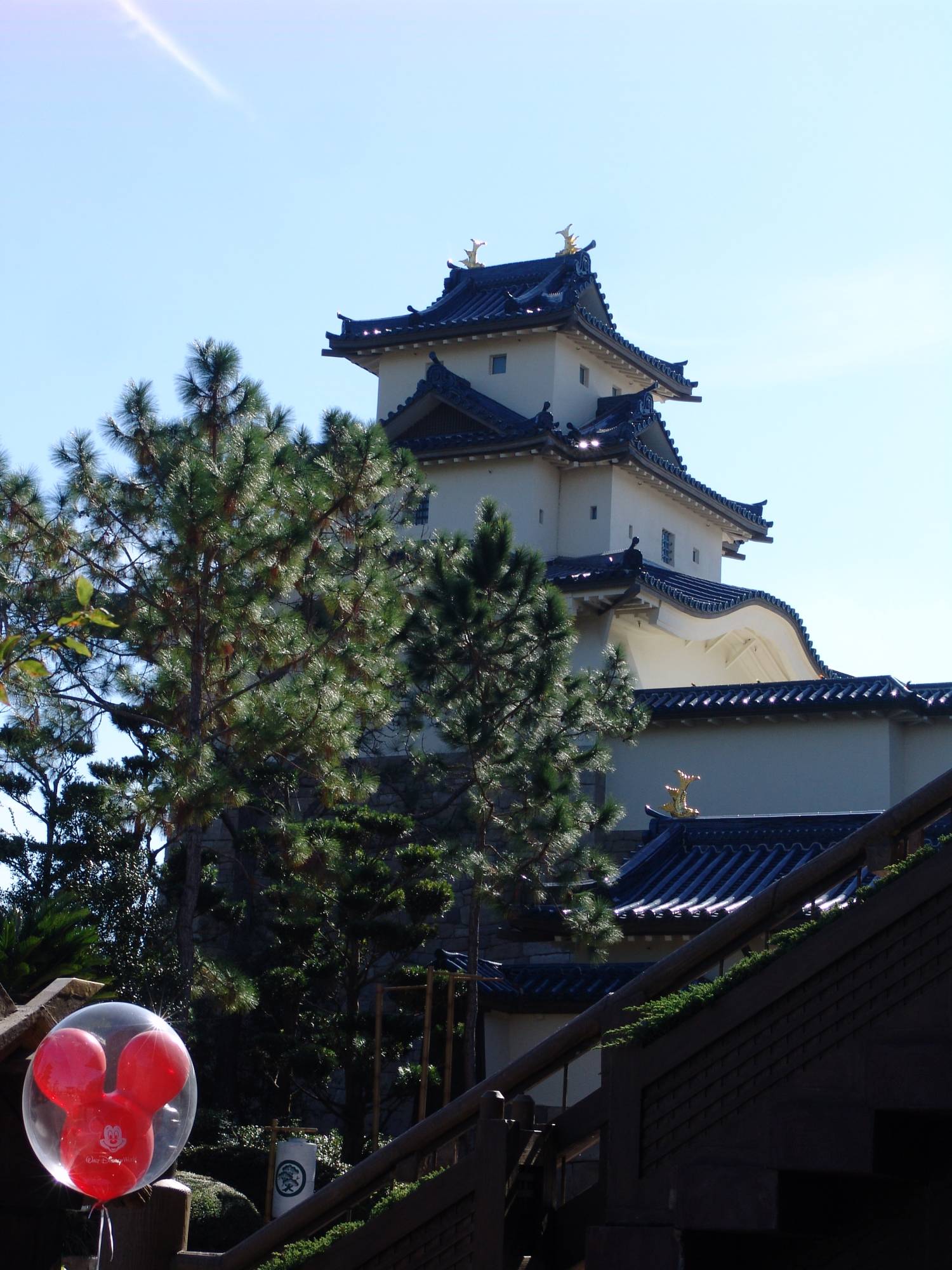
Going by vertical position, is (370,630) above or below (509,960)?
above

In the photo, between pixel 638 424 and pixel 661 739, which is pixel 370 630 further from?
pixel 638 424

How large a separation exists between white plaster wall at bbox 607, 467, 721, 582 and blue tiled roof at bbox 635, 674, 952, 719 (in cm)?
516

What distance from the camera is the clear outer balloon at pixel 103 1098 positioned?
227 inches

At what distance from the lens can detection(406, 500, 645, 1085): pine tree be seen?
15.8 meters

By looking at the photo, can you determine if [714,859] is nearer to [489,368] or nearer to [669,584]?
[669,584]

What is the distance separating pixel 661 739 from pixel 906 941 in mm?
15568

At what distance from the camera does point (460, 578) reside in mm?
16469

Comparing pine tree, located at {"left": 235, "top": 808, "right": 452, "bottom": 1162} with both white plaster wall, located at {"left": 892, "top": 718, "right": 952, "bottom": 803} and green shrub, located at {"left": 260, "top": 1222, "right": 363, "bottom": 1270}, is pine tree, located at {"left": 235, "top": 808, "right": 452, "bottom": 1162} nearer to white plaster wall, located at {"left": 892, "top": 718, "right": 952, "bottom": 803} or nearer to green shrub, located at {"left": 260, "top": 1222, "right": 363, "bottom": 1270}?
white plaster wall, located at {"left": 892, "top": 718, "right": 952, "bottom": 803}

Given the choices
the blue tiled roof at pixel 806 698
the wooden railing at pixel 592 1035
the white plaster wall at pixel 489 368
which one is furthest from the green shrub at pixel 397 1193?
the white plaster wall at pixel 489 368

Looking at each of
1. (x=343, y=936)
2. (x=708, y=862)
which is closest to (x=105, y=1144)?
(x=708, y=862)

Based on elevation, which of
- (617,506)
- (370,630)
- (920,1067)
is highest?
(617,506)

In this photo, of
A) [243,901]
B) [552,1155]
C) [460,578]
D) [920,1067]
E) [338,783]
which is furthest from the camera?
[243,901]

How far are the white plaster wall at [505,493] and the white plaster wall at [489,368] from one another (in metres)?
1.49

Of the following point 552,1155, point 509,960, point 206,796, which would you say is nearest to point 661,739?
point 509,960
